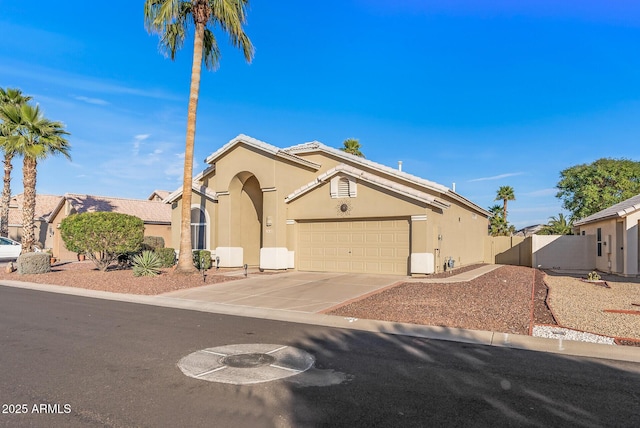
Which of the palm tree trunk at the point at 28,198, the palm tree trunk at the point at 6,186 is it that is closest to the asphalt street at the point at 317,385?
the palm tree trunk at the point at 28,198

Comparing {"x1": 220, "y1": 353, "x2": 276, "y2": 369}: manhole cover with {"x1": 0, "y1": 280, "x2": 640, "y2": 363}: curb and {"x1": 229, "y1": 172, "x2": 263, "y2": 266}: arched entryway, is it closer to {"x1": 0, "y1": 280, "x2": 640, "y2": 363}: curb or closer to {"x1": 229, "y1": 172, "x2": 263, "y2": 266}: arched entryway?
{"x1": 0, "y1": 280, "x2": 640, "y2": 363}: curb

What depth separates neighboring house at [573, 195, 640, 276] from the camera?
18359mm

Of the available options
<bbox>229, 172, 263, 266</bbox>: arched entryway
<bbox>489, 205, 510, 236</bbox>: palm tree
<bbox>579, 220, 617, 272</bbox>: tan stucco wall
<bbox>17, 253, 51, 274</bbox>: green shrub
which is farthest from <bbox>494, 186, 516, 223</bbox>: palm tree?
<bbox>17, 253, 51, 274</bbox>: green shrub

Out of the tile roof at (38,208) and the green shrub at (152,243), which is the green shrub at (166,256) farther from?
the tile roof at (38,208)

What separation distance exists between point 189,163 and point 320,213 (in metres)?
6.09

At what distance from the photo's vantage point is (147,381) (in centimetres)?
584

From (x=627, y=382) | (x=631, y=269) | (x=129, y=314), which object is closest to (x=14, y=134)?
(x=129, y=314)

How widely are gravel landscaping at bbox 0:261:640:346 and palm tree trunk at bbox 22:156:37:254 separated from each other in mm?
7203

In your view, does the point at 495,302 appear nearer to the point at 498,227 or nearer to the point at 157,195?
the point at 498,227

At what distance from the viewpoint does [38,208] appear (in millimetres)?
41875

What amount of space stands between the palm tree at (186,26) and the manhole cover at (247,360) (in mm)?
12014

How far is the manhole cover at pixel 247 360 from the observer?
6.56m

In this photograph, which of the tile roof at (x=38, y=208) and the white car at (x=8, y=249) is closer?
the white car at (x=8, y=249)

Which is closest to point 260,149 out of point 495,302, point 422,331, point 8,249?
point 495,302
